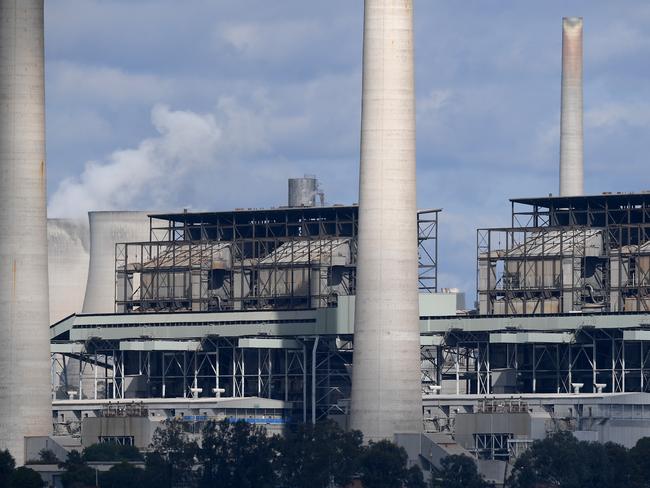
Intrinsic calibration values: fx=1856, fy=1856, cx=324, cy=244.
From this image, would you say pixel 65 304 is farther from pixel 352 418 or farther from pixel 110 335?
pixel 352 418

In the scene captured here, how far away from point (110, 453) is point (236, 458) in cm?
1181

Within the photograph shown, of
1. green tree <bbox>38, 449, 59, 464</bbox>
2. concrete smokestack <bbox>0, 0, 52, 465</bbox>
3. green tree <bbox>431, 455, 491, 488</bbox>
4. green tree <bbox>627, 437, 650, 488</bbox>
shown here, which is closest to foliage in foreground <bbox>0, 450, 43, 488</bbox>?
green tree <bbox>38, 449, 59, 464</bbox>

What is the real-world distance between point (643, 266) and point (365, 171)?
2735 cm

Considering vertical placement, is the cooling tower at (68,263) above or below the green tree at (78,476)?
above

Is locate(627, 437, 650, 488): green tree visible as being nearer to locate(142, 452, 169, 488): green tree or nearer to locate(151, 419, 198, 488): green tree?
locate(151, 419, 198, 488): green tree

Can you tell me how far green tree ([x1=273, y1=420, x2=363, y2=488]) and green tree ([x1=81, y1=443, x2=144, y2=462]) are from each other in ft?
35.4

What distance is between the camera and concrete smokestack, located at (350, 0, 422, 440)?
107 m

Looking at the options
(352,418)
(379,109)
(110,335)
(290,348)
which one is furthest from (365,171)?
(110,335)

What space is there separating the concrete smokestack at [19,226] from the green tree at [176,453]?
975cm

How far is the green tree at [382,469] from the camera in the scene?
9681 cm

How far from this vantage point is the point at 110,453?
108125mm

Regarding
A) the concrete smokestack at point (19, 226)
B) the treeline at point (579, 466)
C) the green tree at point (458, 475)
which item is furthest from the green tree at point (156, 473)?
the treeline at point (579, 466)

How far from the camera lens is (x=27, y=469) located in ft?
322

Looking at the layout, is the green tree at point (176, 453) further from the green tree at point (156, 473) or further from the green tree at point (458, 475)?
the green tree at point (458, 475)
